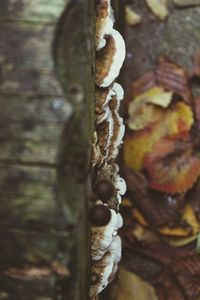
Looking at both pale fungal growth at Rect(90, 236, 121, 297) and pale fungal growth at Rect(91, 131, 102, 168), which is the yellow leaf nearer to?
pale fungal growth at Rect(90, 236, 121, 297)

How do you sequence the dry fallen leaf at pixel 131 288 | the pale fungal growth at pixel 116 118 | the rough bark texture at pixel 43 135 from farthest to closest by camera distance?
the dry fallen leaf at pixel 131 288 → the pale fungal growth at pixel 116 118 → the rough bark texture at pixel 43 135

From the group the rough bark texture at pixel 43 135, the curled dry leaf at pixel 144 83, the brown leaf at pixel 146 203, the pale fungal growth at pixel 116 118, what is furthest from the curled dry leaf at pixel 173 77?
the rough bark texture at pixel 43 135

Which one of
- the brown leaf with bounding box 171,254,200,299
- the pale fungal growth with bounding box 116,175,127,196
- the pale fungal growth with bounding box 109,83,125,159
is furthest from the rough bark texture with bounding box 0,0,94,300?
the brown leaf with bounding box 171,254,200,299

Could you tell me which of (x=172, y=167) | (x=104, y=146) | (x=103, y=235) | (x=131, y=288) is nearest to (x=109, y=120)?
(x=104, y=146)

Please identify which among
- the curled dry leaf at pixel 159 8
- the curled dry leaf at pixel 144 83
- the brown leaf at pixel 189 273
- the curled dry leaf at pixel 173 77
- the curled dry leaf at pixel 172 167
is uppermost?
the curled dry leaf at pixel 159 8

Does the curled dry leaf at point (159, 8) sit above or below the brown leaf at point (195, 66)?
above

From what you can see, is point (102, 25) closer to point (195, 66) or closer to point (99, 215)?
point (99, 215)

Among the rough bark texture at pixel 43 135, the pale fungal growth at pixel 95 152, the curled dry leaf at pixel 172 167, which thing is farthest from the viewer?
the curled dry leaf at pixel 172 167

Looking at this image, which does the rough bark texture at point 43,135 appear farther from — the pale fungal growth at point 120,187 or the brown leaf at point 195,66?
the brown leaf at point 195,66

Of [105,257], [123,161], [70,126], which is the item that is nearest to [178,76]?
[123,161]
